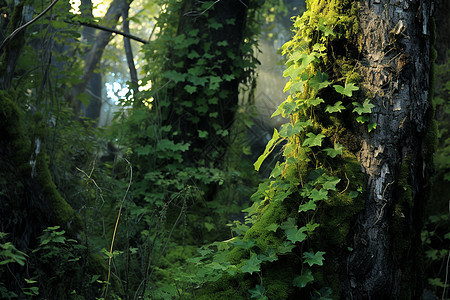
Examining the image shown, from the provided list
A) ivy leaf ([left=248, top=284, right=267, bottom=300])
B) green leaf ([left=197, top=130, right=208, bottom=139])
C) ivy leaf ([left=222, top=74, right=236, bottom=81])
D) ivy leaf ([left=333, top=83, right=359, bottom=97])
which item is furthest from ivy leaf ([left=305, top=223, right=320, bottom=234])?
ivy leaf ([left=222, top=74, right=236, bottom=81])

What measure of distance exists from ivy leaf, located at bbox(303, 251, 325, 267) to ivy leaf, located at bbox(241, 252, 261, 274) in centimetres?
30

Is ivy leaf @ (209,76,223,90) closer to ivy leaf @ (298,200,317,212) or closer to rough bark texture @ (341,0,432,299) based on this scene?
rough bark texture @ (341,0,432,299)

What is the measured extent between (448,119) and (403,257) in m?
4.41

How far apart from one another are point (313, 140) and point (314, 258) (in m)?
0.78

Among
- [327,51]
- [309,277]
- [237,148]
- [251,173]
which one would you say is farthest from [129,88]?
[309,277]

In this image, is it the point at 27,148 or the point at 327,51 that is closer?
the point at 327,51

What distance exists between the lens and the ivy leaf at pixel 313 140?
9.00 ft

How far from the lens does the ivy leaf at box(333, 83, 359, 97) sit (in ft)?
8.81

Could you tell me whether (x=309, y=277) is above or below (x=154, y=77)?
below

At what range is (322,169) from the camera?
276 centimetres

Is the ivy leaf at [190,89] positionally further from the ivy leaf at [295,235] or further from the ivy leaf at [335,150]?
the ivy leaf at [295,235]

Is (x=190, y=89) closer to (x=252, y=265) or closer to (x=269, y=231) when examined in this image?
(x=269, y=231)

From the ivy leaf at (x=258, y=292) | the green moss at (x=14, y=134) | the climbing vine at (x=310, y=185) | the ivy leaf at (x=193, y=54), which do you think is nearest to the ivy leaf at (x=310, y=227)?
the climbing vine at (x=310, y=185)

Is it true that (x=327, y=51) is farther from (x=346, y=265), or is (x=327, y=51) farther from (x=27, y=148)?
(x=27, y=148)
